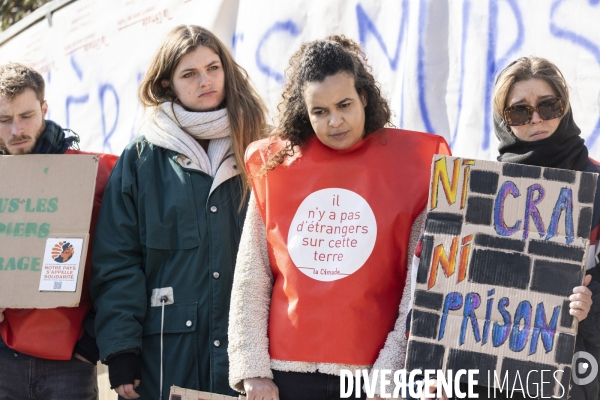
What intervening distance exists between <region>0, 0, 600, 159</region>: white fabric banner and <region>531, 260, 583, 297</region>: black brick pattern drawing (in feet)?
3.11

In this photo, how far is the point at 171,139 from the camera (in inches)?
127

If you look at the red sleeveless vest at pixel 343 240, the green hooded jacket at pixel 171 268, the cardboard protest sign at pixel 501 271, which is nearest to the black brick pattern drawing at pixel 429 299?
the cardboard protest sign at pixel 501 271

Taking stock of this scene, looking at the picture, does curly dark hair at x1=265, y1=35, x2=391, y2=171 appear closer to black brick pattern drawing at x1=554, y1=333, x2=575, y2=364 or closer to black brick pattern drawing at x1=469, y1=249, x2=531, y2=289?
black brick pattern drawing at x1=469, y1=249, x2=531, y2=289

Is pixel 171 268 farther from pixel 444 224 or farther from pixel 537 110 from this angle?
pixel 537 110

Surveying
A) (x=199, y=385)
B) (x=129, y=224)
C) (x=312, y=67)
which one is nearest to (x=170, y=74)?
(x=129, y=224)

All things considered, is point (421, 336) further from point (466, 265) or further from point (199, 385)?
point (199, 385)

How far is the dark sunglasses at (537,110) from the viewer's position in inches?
100

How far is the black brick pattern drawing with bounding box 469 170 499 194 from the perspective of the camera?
2398mm

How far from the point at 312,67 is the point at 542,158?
0.80 m

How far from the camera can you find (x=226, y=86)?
340 centimetres

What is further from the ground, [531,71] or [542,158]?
[531,71]

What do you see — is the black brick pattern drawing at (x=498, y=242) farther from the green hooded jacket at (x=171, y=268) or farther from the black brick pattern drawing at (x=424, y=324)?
the green hooded jacket at (x=171, y=268)

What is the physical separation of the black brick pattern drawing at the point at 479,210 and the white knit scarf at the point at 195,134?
3.98 feet

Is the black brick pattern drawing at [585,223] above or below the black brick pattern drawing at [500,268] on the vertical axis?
above
